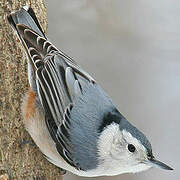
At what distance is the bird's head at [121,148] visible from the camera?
228 centimetres

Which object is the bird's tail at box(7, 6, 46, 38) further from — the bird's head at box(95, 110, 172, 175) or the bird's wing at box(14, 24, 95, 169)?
the bird's head at box(95, 110, 172, 175)

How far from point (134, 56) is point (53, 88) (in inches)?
59.5

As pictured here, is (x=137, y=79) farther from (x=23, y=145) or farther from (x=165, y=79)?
(x=23, y=145)

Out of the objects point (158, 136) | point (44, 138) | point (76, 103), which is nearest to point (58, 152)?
point (44, 138)

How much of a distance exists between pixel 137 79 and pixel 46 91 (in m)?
1.54

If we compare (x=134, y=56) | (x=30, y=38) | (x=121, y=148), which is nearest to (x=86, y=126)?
(x=121, y=148)

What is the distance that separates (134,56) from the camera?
369cm

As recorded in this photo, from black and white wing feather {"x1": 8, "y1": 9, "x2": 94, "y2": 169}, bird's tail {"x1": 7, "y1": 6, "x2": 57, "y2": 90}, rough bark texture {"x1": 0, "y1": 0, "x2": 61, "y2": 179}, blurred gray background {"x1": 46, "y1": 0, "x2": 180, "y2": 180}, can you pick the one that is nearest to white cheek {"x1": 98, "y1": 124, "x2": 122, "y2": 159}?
black and white wing feather {"x1": 8, "y1": 9, "x2": 94, "y2": 169}

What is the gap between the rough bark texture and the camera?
219 cm

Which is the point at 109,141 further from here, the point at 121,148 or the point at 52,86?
the point at 52,86

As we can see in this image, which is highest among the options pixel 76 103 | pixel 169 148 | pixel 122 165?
pixel 76 103

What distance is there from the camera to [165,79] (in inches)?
147

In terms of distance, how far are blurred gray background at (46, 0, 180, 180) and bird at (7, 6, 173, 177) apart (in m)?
1.30

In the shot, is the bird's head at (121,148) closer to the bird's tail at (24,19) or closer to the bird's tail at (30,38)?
the bird's tail at (30,38)
